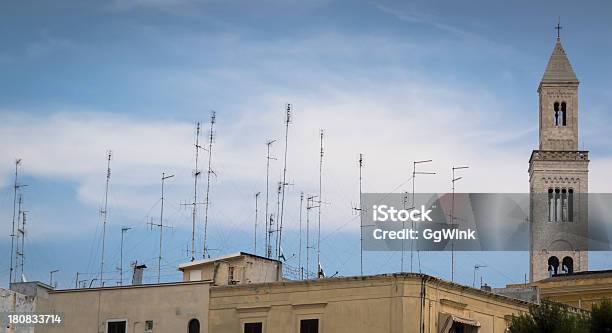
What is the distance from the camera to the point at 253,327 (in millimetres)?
52719

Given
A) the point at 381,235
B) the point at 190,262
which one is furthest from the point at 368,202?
the point at 190,262

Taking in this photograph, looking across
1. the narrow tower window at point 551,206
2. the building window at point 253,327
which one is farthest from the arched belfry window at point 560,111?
the building window at point 253,327

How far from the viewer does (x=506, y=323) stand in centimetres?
5500

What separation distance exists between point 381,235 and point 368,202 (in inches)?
107

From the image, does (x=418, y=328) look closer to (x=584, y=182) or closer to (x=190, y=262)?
(x=190, y=262)

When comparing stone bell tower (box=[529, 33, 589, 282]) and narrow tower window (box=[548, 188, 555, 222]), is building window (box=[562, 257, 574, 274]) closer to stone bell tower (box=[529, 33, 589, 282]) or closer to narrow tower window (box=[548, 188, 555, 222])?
stone bell tower (box=[529, 33, 589, 282])

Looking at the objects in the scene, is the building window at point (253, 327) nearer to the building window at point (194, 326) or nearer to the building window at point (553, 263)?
the building window at point (194, 326)

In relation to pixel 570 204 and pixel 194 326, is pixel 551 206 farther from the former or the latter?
pixel 194 326

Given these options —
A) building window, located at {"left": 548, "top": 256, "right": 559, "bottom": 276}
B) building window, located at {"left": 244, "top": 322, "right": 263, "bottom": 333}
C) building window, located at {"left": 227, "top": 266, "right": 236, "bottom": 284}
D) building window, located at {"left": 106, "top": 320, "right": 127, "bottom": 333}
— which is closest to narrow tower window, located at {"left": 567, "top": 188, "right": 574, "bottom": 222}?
building window, located at {"left": 548, "top": 256, "right": 559, "bottom": 276}

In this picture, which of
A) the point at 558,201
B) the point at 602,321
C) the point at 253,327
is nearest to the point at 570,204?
the point at 558,201

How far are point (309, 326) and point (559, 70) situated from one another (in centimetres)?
7881

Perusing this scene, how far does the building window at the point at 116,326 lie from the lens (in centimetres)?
5578

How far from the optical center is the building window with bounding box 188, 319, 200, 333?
5381cm

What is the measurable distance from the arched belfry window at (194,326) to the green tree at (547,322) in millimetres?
12498
